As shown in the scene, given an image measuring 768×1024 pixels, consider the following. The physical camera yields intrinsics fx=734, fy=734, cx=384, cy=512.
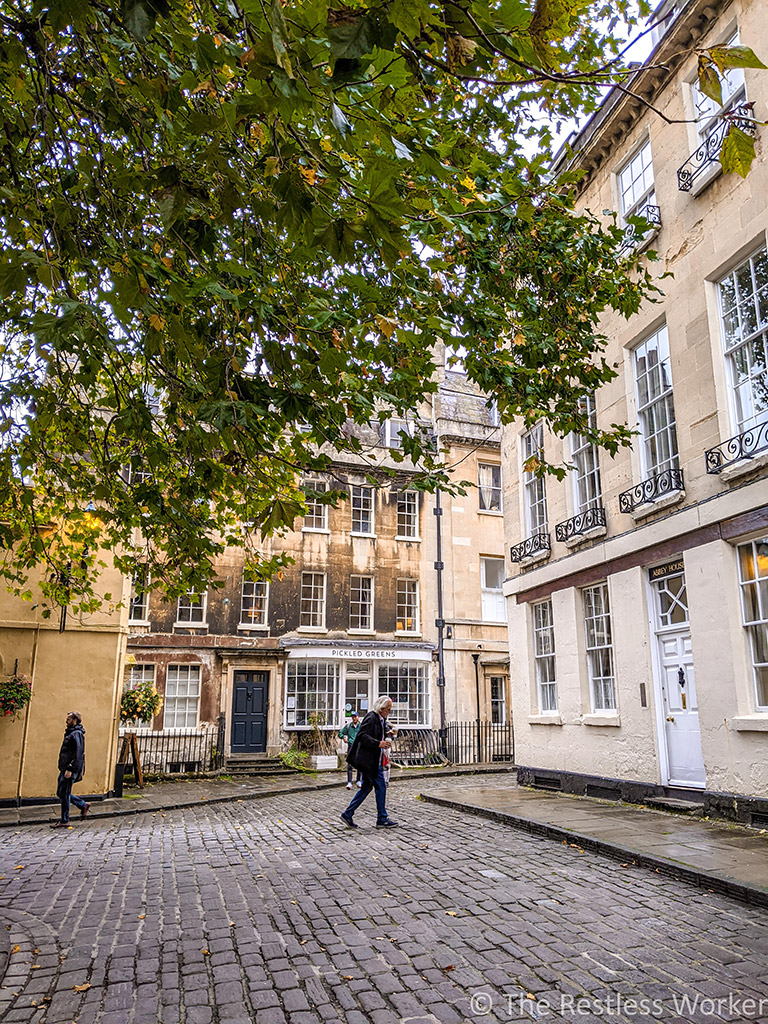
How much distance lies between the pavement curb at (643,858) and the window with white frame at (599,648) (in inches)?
133

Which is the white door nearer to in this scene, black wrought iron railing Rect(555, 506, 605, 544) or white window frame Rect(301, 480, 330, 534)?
black wrought iron railing Rect(555, 506, 605, 544)

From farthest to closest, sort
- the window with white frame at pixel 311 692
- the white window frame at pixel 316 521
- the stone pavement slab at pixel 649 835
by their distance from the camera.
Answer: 1. the white window frame at pixel 316 521
2. the window with white frame at pixel 311 692
3. the stone pavement slab at pixel 649 835

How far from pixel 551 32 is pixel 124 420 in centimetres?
387

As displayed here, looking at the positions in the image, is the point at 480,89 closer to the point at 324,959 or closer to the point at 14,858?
the point at 324,959

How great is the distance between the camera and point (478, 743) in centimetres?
2422

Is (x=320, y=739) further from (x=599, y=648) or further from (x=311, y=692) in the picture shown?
(x=599, y=648)

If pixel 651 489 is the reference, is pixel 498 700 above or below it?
below

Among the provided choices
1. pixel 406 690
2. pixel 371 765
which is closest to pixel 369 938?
pixel 371 765

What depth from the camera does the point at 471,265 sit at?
6.60 metres

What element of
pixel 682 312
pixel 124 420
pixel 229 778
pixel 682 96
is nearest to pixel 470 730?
pixel 229 778

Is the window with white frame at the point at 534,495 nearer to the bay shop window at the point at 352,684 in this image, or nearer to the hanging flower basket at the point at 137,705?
the bay shop window at the point at 352,684

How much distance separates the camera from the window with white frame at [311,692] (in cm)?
2347

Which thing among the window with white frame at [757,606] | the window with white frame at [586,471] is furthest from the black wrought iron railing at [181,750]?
the window with white frame at [757,606]

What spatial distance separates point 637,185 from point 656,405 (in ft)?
14.3
